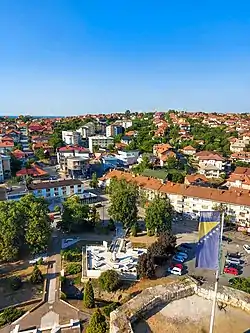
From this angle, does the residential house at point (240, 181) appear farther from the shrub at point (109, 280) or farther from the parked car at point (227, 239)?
the shrub at point (109, 280)

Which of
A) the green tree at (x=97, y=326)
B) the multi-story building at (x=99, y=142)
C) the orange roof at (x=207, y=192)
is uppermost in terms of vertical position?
the multi-story building at (x=99, y=142)

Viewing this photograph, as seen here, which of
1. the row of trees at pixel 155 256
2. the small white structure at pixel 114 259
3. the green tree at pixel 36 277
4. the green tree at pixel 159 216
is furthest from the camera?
the green tree at pixel 159 216

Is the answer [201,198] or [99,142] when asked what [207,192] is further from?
[99,142]

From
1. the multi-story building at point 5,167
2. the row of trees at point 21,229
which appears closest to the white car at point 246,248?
the row of trees at point 21,229

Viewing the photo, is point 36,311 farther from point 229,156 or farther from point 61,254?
point 229,156

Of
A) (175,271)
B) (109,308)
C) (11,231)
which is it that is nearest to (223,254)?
(175,271)

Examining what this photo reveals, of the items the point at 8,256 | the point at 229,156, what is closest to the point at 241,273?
the point at 8,256

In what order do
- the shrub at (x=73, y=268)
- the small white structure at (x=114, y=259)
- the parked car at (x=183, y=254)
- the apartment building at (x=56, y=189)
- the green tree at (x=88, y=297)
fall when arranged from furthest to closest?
the apartment building at (x=56, y=189), the parked car at (x=183, y=254), the shrub at (x=73, y=268), the small white structure at (x=114, y=259), the green tree at (x=88, y=297)
